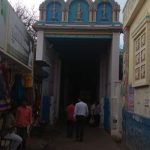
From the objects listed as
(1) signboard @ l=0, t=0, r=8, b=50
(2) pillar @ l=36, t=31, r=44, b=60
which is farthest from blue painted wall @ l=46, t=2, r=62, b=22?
(1) signboard @ l=0, t=0, r=8, b=50

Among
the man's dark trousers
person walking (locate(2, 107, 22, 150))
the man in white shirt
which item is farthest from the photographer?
the man's dark trousers

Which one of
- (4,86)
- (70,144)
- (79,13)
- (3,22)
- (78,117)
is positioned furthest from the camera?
(79,13)

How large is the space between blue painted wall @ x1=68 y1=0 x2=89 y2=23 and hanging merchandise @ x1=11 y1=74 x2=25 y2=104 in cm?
1123

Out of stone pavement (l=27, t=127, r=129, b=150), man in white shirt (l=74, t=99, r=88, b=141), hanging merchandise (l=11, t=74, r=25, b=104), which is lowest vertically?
stone pavement (l=27, t=127, r=129, b=150)

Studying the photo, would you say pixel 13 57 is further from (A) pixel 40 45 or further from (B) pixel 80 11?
(B) pixel 80 11

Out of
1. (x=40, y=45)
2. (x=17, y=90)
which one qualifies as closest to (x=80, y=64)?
(x=40, y=45)

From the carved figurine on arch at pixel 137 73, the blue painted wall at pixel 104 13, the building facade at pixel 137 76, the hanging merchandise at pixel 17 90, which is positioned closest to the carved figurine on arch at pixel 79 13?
the blue painted wall at pixel 104 13

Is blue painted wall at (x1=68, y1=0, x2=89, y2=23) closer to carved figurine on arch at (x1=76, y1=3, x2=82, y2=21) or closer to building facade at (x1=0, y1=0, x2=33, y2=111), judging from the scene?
carved figurine on arch at (x1=76, y1=3, x2=82, y2=21)

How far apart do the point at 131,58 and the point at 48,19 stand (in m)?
9.89

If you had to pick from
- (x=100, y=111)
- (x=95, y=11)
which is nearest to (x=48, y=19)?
(x=95, y=11)

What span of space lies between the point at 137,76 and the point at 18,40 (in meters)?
4.65

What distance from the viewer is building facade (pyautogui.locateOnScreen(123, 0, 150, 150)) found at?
1262 centimetres

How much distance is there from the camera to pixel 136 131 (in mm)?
14000

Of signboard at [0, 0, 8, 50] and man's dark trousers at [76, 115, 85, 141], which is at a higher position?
signboard at [0, 0, 8, 50]
